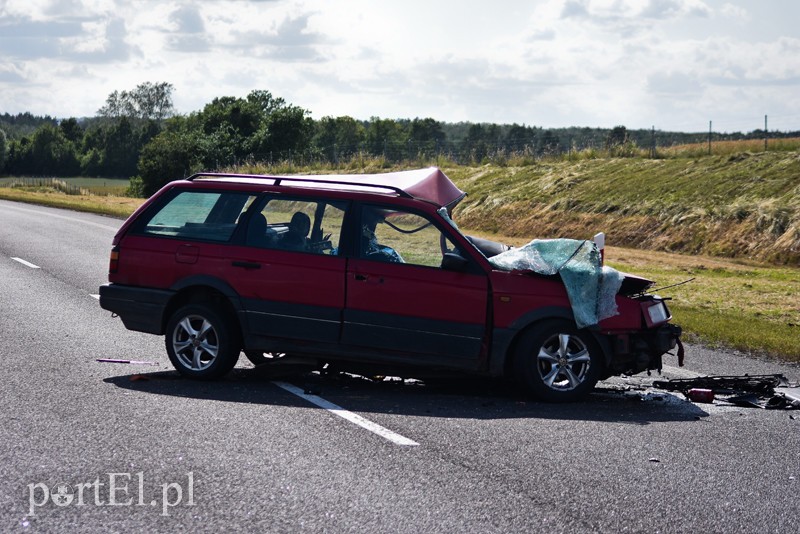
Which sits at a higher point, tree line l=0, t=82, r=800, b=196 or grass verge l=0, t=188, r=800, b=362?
tree line l=0, t=82, r=800, b=196

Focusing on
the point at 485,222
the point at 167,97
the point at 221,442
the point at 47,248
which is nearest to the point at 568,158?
the point at 485,222

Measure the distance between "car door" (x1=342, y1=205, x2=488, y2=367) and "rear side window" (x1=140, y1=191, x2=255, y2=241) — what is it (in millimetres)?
1205

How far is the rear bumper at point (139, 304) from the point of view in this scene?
9539 millimetres

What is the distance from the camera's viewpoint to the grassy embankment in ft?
55.5

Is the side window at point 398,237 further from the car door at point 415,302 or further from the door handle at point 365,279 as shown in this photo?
the door handle at point 365,279

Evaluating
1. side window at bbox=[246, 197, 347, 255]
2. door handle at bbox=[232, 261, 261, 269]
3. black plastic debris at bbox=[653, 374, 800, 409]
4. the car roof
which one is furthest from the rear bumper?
black plastic debris at bbox=[653, 374, 800, 409]

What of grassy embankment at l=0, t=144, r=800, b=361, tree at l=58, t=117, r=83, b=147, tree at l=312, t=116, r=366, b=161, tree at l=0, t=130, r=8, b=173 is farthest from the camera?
tree at l=58, t=117, r=83, b=147

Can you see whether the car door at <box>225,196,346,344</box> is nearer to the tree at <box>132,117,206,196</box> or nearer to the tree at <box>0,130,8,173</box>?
the tree at <box>132,117,206,196</box>

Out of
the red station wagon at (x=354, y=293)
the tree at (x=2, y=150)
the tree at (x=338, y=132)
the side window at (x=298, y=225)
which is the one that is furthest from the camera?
the tree at (x=2, y=150)

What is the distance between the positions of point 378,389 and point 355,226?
4.73ft

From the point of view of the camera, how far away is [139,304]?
31.5 ft

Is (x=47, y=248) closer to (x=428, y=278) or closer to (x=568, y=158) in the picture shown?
(x=428, y=278)

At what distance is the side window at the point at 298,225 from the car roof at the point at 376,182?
28cm

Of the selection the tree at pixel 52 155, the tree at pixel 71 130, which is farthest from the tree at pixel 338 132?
the tree at pixel 71 130
